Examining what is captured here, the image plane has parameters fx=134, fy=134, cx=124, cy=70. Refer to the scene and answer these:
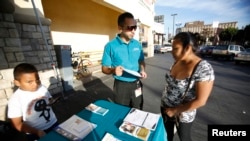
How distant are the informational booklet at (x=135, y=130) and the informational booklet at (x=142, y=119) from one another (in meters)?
0.04

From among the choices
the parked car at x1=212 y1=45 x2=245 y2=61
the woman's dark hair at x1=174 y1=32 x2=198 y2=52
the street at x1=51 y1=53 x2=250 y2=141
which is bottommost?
the street at x1=51 y1=53 x2=250 y2=141

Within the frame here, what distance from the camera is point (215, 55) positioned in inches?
610

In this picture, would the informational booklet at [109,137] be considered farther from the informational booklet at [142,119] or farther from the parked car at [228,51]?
the parked car at [228,51]

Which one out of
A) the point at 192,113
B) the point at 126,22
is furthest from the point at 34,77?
the point at 192,113

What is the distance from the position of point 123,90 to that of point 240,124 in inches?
118

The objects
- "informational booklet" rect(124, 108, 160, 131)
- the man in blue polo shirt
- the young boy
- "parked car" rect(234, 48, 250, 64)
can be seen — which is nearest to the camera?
"informational booklet" rect(124, 108, 160, 131)

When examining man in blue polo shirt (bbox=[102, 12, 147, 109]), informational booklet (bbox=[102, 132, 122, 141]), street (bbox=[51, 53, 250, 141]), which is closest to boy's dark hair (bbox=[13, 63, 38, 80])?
man in blue polo shirt (bbox=[102, 12, 147, 109])

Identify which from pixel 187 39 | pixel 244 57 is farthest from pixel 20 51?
pixel 244 57

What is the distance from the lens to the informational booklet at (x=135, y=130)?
3.76ft

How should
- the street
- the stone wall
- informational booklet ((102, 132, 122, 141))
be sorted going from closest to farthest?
informational booklet ((102, 132, 122, 141))
the stone wall
the street

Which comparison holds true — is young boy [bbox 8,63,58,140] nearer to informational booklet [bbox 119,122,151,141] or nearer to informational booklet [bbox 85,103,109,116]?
informational booklet [bbox 85,103,109,116]

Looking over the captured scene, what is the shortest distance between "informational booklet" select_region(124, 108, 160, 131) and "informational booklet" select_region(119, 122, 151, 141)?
0.14ft

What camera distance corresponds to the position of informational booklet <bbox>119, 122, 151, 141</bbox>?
1145 millimetres

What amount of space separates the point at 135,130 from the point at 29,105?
1269 millimetres
